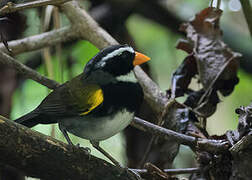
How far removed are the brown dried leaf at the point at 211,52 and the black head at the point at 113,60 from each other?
2.62 feet

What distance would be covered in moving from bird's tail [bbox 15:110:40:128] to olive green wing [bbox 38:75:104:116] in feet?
0.21

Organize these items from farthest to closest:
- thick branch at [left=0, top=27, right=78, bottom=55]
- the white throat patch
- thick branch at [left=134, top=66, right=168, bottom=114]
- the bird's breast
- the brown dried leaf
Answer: thick branch at [left=0, top=27, right=78, bottom=55], the brown dried leaf, thick branch at [left=134, top=66, right=168, bottom=114], the white throat patch, the bird's breast

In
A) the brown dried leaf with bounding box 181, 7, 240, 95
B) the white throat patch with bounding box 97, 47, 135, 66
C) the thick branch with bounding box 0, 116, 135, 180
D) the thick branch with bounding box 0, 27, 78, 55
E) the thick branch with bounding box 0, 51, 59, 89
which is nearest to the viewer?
the thick branch with bounding box 0, 116, 135, 180

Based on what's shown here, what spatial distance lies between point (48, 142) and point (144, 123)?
90cm

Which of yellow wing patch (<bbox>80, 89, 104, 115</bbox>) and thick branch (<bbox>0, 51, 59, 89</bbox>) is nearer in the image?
yellow wing patch (<bbox>80, 89, 104, 115</bbox>)

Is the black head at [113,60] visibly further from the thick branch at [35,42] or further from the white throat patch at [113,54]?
the thick branch at [35,42]

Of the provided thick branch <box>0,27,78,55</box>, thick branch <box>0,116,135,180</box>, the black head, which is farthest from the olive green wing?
thick branch <box>0,27,78,55</box>

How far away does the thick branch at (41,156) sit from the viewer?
219 cm

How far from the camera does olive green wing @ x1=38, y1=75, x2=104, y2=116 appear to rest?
2848mm

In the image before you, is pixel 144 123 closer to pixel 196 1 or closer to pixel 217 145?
pixel 217 145

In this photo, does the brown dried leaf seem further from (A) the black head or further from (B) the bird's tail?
(B) the bird's tail

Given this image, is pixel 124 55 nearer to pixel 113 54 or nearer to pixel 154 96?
pixel 113 54

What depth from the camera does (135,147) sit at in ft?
14.3

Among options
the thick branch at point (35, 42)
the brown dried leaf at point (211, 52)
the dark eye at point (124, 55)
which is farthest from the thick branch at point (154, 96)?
the thick branch at point (35, 42)
